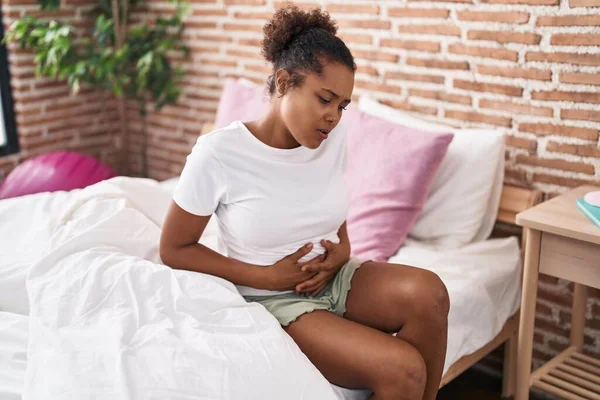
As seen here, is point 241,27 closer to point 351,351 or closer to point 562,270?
point 562,270

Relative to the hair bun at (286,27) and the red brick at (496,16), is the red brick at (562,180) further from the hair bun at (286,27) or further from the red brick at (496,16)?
the hair bun at (286,27)

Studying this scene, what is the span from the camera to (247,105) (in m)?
2.79

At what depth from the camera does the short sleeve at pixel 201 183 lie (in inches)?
63.7

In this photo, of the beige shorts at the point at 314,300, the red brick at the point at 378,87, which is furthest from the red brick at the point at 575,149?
the beige shorts at the point at 314,300

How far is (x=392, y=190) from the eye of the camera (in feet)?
7.30

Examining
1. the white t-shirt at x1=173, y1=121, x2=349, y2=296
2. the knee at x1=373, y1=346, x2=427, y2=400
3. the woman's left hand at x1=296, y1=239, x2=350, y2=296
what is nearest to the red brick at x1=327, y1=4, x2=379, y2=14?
the white t-shirt at x1=173, y1=121, x2=349, y2=296

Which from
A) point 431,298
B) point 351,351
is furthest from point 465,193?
point 351,351

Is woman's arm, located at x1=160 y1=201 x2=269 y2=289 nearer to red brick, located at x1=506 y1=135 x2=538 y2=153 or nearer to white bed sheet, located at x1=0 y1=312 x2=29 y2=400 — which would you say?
white bed sheet, located at x1=0 y1=312 x2=29 y2=400

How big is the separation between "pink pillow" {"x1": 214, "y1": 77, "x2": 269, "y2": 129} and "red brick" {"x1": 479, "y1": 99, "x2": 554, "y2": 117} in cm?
87

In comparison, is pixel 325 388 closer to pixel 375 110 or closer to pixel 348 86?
pixel 348 86

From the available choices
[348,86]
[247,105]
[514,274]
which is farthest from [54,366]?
[247,105]

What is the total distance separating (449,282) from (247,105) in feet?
3.92

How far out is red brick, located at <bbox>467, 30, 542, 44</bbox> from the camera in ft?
7.14

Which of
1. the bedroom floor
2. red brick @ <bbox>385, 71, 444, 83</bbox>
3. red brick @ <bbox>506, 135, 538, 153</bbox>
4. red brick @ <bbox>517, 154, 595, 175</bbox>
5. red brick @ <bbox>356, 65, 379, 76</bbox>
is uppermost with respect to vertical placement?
red brick @ <bbox>356, 65, 379, 76</bbox>
